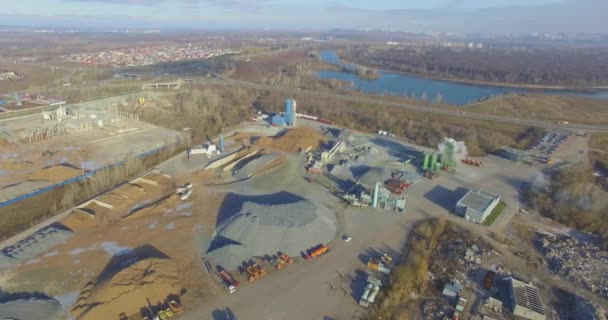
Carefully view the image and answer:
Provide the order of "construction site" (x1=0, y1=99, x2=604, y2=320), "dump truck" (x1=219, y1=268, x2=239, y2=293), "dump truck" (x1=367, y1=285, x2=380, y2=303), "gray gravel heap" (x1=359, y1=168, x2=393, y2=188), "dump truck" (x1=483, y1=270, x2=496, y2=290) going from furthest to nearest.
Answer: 1. "gray gravel heap" (x1=359, y1=168, x2=393, y2=188)
2. "dump truck" (x1=483, y1=270, x2=496, y2=290)
3. "dump truck" (x1=219, y1=268, x2=239, y2=293)
4. "construction site" (x1=0, y1=99, x2=604, y2=320)
5. "dump truck" (x1=367, y1=285, x2=380, y2=303)

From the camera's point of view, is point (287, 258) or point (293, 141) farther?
point (293, 141)

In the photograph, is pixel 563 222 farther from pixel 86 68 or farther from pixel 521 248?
pixel 86 68

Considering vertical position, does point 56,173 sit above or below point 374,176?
below

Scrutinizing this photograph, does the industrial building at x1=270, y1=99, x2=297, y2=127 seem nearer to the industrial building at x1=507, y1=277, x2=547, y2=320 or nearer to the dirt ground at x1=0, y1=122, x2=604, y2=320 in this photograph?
the dirt ground at x1=0, y1=122, x2=604, y2=320

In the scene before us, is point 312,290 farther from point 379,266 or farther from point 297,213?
point 297,213

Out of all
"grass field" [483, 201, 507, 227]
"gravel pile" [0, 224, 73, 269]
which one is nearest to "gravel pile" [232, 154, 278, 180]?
"gravel pile" [0, 224, 73, 269]

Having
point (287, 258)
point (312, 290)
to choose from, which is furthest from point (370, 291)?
point (287, 258)
